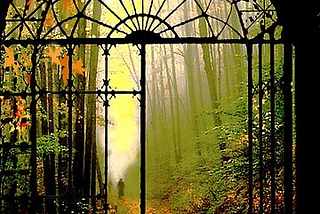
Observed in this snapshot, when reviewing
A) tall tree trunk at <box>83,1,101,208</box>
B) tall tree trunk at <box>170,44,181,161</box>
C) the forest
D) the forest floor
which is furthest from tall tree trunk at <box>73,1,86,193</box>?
tall tree trunk at <box>170,44,181,161</box>

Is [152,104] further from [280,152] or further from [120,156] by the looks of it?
[280,152]

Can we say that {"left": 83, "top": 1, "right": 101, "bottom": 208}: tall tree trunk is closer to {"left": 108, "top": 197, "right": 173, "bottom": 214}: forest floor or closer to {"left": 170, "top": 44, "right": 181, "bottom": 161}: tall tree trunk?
{"left": 108, "top": 197, "right": 173, "bottom": 214}: forest floor

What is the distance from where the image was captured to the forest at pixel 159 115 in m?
5.69

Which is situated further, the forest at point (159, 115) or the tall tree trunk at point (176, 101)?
the tall tree trunk at point (176, 101)

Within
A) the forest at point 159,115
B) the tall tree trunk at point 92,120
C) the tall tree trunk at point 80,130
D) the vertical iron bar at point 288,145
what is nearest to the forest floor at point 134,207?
the forest at point 159,115

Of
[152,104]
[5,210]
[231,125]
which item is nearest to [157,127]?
[152,104]

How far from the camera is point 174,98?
52.4ft

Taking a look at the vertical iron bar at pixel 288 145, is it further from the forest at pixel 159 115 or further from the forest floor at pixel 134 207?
the forest floor at pixel 134 207

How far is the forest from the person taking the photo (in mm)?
5688

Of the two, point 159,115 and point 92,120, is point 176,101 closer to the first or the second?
point 159,115

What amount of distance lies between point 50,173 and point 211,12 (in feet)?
21.9

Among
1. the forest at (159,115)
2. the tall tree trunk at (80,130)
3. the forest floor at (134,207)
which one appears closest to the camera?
the forest at (159,115)

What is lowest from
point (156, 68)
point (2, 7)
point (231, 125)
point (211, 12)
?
point (231, 125)

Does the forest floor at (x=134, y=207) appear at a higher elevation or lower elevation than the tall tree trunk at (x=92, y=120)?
lower
